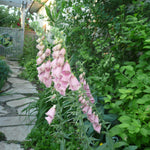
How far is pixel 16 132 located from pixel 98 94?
1.10m

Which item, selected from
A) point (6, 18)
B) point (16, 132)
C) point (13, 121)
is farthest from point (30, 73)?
point (6, 18)

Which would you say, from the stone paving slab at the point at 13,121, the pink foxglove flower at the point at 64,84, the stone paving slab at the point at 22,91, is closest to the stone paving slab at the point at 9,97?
the stone paving slab at the point at 22,91

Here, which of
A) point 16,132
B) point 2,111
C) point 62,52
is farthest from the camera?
point 2,111

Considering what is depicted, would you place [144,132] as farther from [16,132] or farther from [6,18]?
[6,18]

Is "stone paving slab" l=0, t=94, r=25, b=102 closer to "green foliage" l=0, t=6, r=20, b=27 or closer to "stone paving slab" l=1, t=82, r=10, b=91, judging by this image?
"stone paving slab" l=1, t=82, r=10, b=91

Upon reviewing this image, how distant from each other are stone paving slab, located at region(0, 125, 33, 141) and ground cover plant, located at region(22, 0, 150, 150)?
0.44 ft

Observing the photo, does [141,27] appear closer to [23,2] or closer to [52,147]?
[52,147]

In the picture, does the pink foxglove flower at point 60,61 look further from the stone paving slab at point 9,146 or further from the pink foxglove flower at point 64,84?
the stone paving slab at point 9,146

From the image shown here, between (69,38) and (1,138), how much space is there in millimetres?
1979

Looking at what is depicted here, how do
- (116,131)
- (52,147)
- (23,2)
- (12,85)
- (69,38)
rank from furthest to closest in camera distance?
1. (23,2)
2. (12,85)
3. (69,38)
4. (52,147)
5. (116,131)

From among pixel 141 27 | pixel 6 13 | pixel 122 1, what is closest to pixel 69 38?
pixel 122 1

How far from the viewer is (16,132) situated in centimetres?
213

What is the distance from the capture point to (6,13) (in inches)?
505

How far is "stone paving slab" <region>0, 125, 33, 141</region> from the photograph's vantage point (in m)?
2.00
